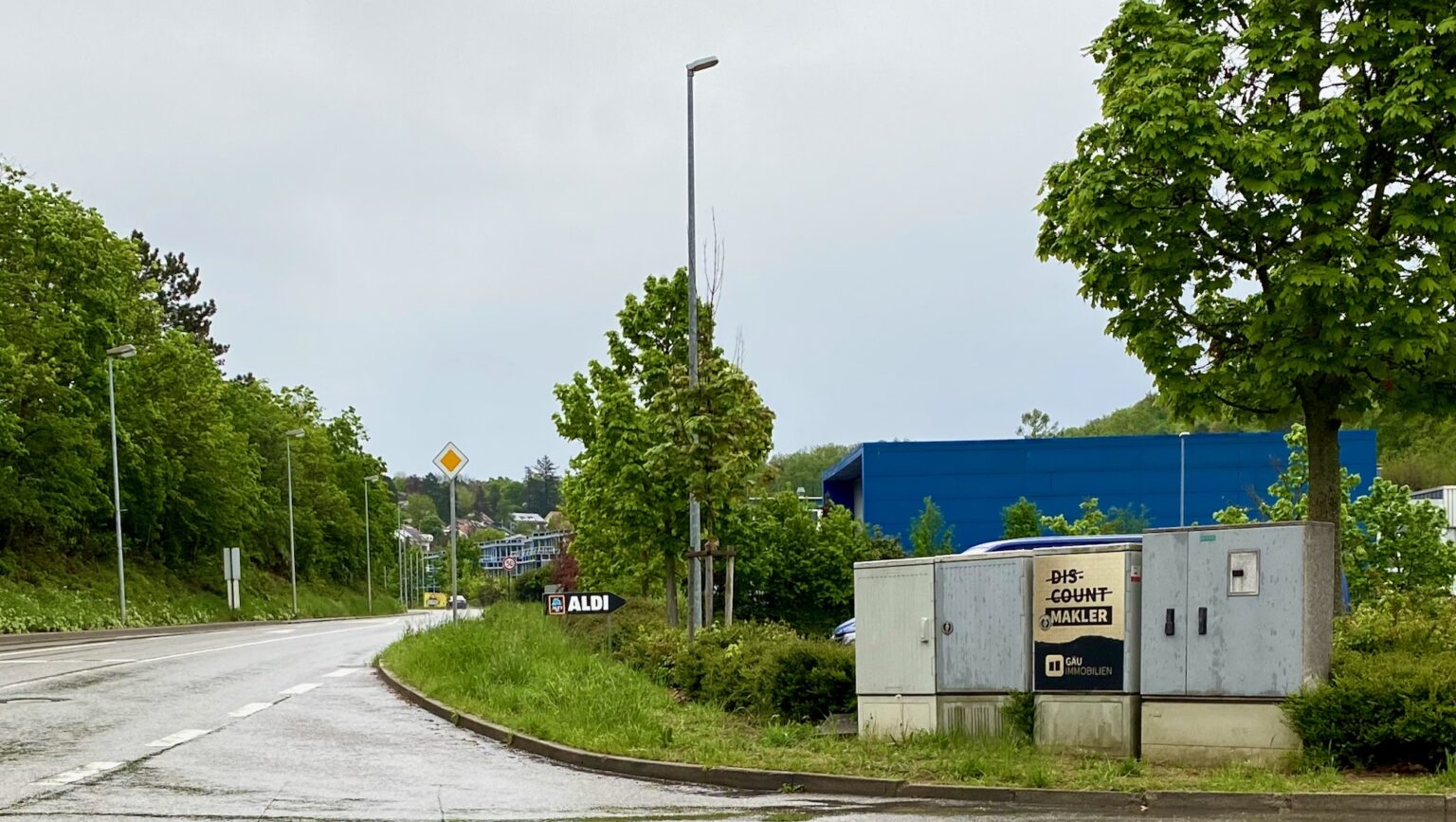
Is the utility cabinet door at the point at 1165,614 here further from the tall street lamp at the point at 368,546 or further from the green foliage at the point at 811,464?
the green foliage at the point at 811,464

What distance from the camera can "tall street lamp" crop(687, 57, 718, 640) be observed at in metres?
24.2

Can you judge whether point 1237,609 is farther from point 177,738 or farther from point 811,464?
point 811,464

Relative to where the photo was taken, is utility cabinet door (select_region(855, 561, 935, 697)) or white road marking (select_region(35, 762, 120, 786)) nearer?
white road marking (select_region(35, 762, 120, 786))

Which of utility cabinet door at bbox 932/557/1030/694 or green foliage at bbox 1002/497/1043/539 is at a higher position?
utility cabinet door at bbox 932/557/1030/694

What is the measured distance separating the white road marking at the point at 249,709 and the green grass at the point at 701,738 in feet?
6.73

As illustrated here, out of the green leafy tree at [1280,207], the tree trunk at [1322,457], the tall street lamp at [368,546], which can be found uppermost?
the green leafy tree at [1280,207]

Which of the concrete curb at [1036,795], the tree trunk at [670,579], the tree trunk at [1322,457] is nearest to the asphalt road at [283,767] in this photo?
the concrete curb at [1036,795]

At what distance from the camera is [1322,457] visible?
1706 centimetres

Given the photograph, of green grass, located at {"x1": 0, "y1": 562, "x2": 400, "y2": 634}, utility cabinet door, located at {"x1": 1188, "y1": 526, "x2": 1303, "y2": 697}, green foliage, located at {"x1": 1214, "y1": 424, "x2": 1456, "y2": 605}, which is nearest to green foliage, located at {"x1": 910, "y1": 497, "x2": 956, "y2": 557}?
green foliage, located at {"x1": 1214, "y1": 424, "x2": 1456, "y2": 605}

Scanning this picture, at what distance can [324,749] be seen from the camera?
14.5 m

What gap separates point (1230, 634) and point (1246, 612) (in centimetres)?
21

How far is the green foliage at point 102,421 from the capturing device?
48.9m

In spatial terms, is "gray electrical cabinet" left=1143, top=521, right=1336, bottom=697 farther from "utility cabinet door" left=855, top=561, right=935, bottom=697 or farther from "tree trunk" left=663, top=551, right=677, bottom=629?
"tree trunk" left=663, top=551, right=677, bottom=629

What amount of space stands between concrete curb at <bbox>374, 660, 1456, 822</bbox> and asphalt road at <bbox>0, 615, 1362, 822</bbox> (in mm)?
287
